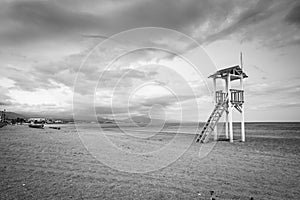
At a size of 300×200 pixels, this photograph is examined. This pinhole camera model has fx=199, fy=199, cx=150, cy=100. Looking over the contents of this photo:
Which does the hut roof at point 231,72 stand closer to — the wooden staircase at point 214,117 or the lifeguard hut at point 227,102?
the lifeguard hut at point 227,102

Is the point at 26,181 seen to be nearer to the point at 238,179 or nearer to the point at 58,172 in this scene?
the point at 58,172

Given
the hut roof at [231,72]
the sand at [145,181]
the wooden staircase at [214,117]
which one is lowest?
the sand at [145,181]

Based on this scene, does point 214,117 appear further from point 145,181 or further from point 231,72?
point 145,181

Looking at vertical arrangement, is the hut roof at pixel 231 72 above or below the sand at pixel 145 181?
above

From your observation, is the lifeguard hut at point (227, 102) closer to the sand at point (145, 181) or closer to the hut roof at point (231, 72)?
the hut roof at point (231, 72)

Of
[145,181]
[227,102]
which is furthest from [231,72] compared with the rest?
[145,181]

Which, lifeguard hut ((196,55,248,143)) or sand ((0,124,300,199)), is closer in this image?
sand ((0,124,300,199))

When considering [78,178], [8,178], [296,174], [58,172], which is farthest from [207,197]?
[8,178]

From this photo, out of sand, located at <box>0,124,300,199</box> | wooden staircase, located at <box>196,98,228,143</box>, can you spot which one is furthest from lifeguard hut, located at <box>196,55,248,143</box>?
sand, located at <box>0,124,300,199</box>

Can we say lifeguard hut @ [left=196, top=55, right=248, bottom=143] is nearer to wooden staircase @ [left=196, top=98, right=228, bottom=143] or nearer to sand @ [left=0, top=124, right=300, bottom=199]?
wooden staircase @ [left=196, top=98, right=228, bottom=143]

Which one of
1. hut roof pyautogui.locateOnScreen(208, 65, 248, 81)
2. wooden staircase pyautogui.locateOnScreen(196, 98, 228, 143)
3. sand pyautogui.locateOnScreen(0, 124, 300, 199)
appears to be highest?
hut roof pyautogui.locateOnScreen(208, 65, 248, 81)

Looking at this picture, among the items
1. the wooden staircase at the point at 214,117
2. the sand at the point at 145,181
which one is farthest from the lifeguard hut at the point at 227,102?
the sand at the point at 145,181

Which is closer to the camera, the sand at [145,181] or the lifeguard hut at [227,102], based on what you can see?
the sand at [145,181]

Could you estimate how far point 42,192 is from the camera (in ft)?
17.8
